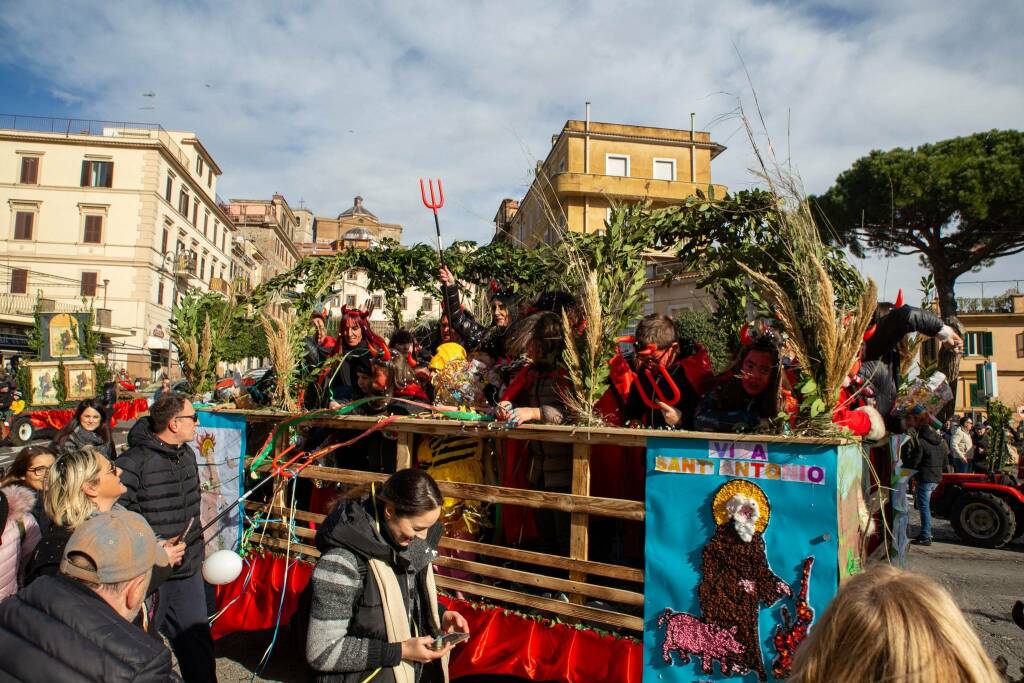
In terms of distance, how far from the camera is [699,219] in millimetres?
4035

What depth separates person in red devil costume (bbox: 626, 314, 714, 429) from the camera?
12.2ft

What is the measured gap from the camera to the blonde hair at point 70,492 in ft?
9.83

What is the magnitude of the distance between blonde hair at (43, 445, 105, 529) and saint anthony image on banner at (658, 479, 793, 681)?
273 cm

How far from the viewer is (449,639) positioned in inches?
94.7

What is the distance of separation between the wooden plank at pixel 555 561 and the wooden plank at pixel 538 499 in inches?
9.3

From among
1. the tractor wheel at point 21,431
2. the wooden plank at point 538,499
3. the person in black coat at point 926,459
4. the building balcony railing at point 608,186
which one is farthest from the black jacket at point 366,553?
the building balcony railing at point 608,186

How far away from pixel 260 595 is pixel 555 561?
2427mm

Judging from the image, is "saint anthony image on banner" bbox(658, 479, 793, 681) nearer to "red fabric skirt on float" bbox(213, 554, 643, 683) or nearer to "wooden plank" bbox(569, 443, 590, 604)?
"red fabric skirt on float" bbox(213, 554, 643, 683)

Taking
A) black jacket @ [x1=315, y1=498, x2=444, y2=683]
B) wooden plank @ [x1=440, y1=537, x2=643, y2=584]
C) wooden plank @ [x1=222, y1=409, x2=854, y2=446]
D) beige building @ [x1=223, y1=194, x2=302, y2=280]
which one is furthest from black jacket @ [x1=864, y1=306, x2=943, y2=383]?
beige building @ [x1=223, y1=194, x2=302, y2=280]

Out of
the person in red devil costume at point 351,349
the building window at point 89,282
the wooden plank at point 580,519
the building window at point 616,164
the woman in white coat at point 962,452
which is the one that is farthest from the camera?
the building window at point 89,282

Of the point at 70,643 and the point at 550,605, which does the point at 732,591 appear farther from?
the point at 70,643

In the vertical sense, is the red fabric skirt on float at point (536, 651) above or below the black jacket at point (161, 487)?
below

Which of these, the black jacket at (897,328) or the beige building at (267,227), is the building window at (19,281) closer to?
the beige building at (267,227)

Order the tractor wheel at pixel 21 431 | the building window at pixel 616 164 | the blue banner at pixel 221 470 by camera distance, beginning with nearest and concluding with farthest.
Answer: the blue banner at pixel 221 470, the tractor wheel at pixel 21 431, the building window at pixel 616 164
